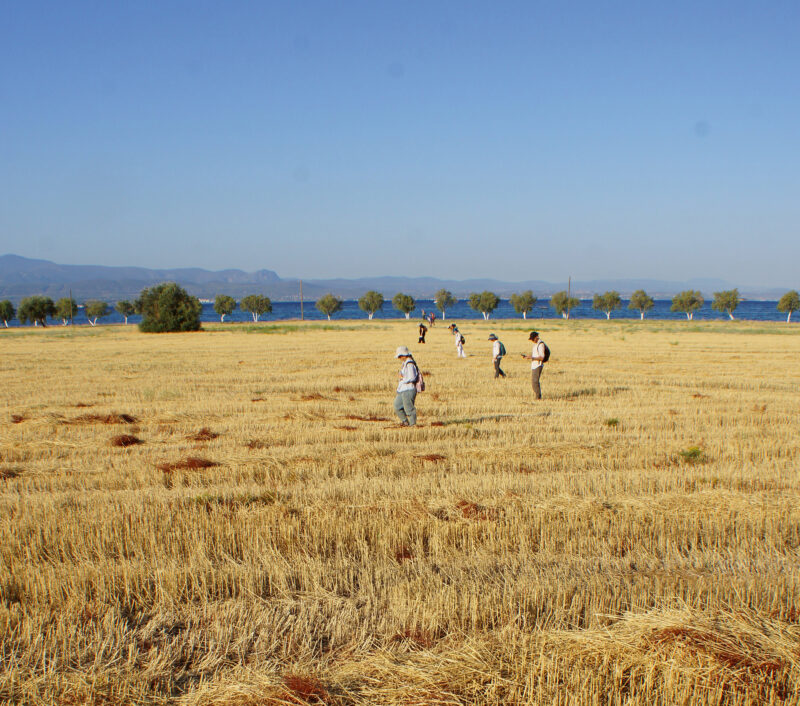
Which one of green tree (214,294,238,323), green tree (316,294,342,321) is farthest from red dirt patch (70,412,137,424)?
green tree (214,294,238,323)

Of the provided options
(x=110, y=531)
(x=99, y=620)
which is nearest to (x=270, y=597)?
(x=99, y=620)

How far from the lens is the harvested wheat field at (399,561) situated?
4.04 meters

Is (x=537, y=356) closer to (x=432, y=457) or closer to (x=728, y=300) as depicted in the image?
(x=432, y=457)

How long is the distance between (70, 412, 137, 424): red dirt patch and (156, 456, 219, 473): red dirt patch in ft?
17.3

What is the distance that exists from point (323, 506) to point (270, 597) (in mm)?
2332

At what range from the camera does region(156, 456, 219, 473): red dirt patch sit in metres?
9.80

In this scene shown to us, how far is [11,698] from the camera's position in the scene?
379 centimetres

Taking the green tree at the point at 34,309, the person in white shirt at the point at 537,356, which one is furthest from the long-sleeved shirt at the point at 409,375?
the green tree at the point at 34,309

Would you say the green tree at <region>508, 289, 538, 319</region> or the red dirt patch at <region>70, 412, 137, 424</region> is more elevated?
the green tree at <region>508, 289, 538, 319</region>

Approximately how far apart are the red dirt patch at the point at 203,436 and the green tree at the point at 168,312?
61.7 m

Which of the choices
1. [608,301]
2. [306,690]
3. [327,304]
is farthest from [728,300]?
[306,690]

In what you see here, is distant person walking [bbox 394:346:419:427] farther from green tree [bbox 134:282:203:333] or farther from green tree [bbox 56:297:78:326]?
green tree [bbox 56:297:78:326]

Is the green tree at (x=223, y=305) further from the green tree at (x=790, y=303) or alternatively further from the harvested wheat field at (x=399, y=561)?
the harvested wheat field at (x=399, y=561)

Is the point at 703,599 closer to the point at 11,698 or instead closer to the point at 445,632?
the point at 445,632
